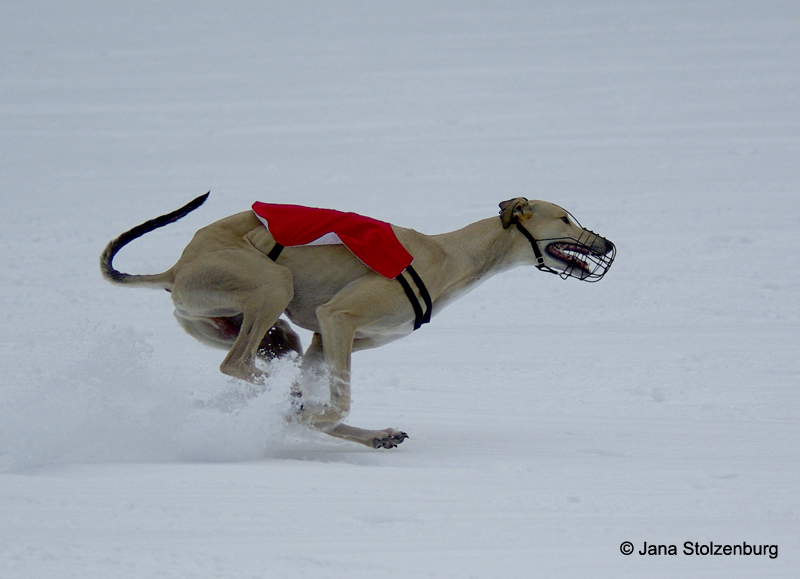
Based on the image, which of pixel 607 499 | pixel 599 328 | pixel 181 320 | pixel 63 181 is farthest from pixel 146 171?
pixel 607 499

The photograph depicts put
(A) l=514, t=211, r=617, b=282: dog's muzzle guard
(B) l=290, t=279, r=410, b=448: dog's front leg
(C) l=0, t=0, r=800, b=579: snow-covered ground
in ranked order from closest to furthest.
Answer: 1. (C) l=0, t=0, r=800, b=579: snow-covered ground
2. (B) l=290, t=279, r=410, b=448: dog's front leg
3. (A) l=514, t=211, r=617, b=282: dog's muzzle guard

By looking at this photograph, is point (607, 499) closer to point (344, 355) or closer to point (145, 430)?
point (344, 355)

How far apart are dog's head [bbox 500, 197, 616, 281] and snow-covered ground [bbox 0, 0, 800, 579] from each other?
3.14 ft

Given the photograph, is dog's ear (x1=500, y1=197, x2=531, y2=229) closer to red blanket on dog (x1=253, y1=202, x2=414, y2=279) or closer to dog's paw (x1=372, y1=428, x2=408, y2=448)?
red blanket on dog (x1=253, y1=202, x2=414, y2=279)

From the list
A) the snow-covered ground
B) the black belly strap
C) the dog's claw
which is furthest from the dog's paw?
the black belly strap

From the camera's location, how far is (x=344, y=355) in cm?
518

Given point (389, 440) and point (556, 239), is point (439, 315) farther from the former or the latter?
point (389, 440)

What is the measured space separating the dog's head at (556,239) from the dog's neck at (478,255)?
2.8 inches

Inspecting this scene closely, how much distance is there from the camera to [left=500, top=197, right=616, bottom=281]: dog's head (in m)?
5.59

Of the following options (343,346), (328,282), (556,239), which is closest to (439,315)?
(556,239)

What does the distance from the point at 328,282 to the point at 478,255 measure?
2.87 ft

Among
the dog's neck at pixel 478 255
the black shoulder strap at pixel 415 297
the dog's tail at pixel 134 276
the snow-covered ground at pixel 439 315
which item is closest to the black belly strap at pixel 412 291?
the black shoulder strap at pixel 415 297

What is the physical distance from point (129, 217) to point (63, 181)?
6.19 ft

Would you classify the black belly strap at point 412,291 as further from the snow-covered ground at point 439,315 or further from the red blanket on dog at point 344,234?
the snow-covered ground at point 439,315
